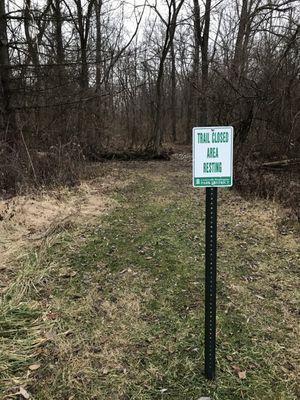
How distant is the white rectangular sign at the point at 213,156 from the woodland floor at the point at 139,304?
1.48 metres

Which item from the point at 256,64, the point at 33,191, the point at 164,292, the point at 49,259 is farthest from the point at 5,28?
the point at 164,292

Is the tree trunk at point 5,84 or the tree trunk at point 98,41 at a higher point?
the tree trunk at point 98,41

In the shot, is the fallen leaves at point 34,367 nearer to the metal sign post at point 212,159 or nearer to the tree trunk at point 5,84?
the metal sign post at point 212,159

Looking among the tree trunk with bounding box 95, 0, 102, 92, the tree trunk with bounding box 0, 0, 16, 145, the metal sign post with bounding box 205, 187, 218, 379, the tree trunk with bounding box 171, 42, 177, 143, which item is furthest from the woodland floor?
the tree trunk with bounding box 171, 42, 177, 143

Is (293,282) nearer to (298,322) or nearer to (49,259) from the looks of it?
(298,322)

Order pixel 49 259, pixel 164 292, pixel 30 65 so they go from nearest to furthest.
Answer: pixel 164 292 < pixel 49 259 < pixel 30 65

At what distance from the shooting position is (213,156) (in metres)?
2.15

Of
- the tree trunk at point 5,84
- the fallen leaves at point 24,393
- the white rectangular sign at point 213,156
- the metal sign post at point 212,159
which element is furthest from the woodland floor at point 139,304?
the tree trunk at point 5,84

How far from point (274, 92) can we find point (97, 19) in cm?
934

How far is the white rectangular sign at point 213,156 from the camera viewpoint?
2127 millimetres

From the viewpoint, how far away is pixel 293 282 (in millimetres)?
3947

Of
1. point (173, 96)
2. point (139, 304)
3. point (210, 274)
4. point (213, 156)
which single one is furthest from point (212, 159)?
point (173, 96)

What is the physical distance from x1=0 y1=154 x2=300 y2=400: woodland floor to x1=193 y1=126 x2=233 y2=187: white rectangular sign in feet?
4.85

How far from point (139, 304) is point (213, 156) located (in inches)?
76.8
